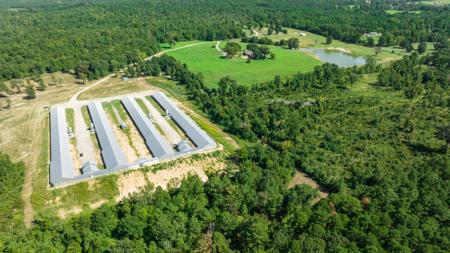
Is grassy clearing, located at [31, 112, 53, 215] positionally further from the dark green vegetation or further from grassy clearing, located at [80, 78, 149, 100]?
grassy clearing, located at [80, 78, 149, 100]

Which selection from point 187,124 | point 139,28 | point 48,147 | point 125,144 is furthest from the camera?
point 139,28

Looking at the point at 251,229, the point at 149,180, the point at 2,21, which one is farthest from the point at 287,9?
the point at 251,229

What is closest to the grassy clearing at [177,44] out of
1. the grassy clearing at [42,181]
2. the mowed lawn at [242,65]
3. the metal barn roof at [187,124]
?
the mowed lawn at [242,65]

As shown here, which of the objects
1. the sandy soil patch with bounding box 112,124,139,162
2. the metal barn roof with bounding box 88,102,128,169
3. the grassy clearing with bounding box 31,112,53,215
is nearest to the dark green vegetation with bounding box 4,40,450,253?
the grassy clearing with bounding box 31,112,53,215

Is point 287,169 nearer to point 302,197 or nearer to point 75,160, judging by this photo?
point 302,197

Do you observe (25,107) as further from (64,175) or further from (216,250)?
(216,250)

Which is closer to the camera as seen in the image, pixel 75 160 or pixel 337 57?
pixel 75 160

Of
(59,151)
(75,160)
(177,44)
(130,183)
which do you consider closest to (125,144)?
(75,160)
